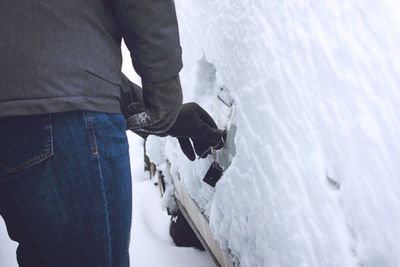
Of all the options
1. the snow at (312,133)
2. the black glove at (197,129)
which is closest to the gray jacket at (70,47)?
the snow at (312,133)

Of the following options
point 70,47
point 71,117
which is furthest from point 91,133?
point 70,47

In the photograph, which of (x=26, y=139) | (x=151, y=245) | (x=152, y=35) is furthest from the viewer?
(x=151, y=245)

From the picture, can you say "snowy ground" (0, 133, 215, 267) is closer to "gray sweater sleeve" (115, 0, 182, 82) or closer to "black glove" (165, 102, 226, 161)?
"black glove" (165, 102, 226, 161)

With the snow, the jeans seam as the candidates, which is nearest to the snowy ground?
the snow

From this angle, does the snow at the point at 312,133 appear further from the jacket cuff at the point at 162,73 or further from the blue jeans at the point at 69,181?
the blue jeans at the point at 69,181

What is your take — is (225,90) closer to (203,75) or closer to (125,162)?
(203,75)

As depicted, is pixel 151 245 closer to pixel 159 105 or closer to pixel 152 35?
pixel 159 105

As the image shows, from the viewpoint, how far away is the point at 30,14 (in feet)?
1.79

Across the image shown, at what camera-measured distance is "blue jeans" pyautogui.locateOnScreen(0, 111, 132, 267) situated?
0.56 meters

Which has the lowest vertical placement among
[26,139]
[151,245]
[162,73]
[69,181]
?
[151,245]

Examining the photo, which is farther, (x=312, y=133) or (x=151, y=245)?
(x=151, y=245)

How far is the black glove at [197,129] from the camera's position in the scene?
1.18 meters

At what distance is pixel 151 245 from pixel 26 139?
2.15 meters

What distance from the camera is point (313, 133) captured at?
26.5 inches
